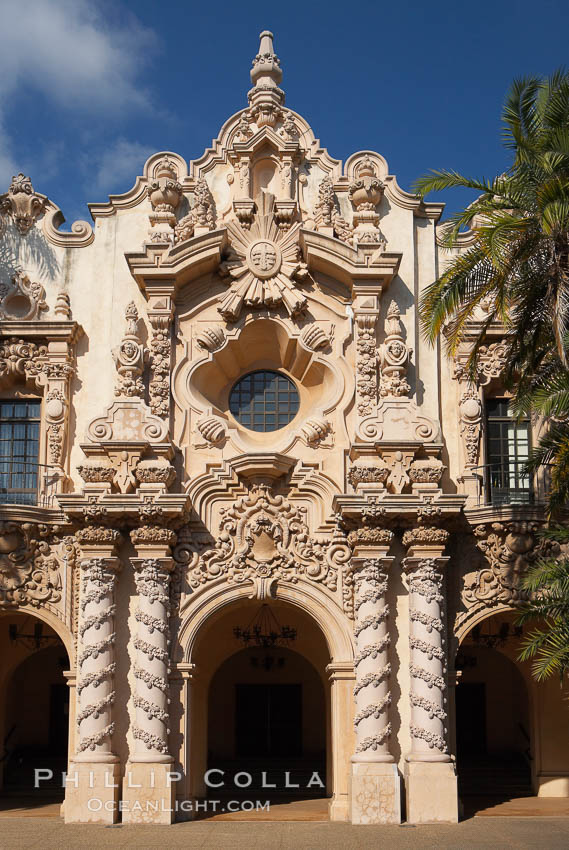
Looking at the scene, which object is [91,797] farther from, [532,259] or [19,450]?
[532,259]

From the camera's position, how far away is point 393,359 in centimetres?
2211

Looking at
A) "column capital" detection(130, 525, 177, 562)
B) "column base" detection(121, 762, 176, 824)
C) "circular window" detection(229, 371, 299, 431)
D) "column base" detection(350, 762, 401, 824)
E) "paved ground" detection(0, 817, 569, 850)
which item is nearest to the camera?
"paved ground" detection(0, 817, 569, 850)

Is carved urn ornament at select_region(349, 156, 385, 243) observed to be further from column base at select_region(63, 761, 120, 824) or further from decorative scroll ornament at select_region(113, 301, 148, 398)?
column base at select_region(63, 761, 120, 824)

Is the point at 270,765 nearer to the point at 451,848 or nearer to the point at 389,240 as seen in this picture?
the point at 451,848

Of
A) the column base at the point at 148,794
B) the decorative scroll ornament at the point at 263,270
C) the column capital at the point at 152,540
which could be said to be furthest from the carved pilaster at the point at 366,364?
the column base at the point at 148,794

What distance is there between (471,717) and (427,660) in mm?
8382

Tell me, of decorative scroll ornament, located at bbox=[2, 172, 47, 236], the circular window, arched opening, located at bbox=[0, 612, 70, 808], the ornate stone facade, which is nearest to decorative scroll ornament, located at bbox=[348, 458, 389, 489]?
the ornate stone facade

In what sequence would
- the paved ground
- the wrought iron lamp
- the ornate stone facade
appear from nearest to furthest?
the paved ground
the ornate stone facade
the wrought iron lamp

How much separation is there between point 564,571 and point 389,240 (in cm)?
883

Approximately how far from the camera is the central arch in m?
20.9

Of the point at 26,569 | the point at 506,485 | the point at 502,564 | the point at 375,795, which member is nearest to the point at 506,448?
the point at 506,485

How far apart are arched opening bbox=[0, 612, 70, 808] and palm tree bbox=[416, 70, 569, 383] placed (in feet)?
37.6

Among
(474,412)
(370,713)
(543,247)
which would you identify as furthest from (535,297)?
(370,713)

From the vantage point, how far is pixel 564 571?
17.7 metres
